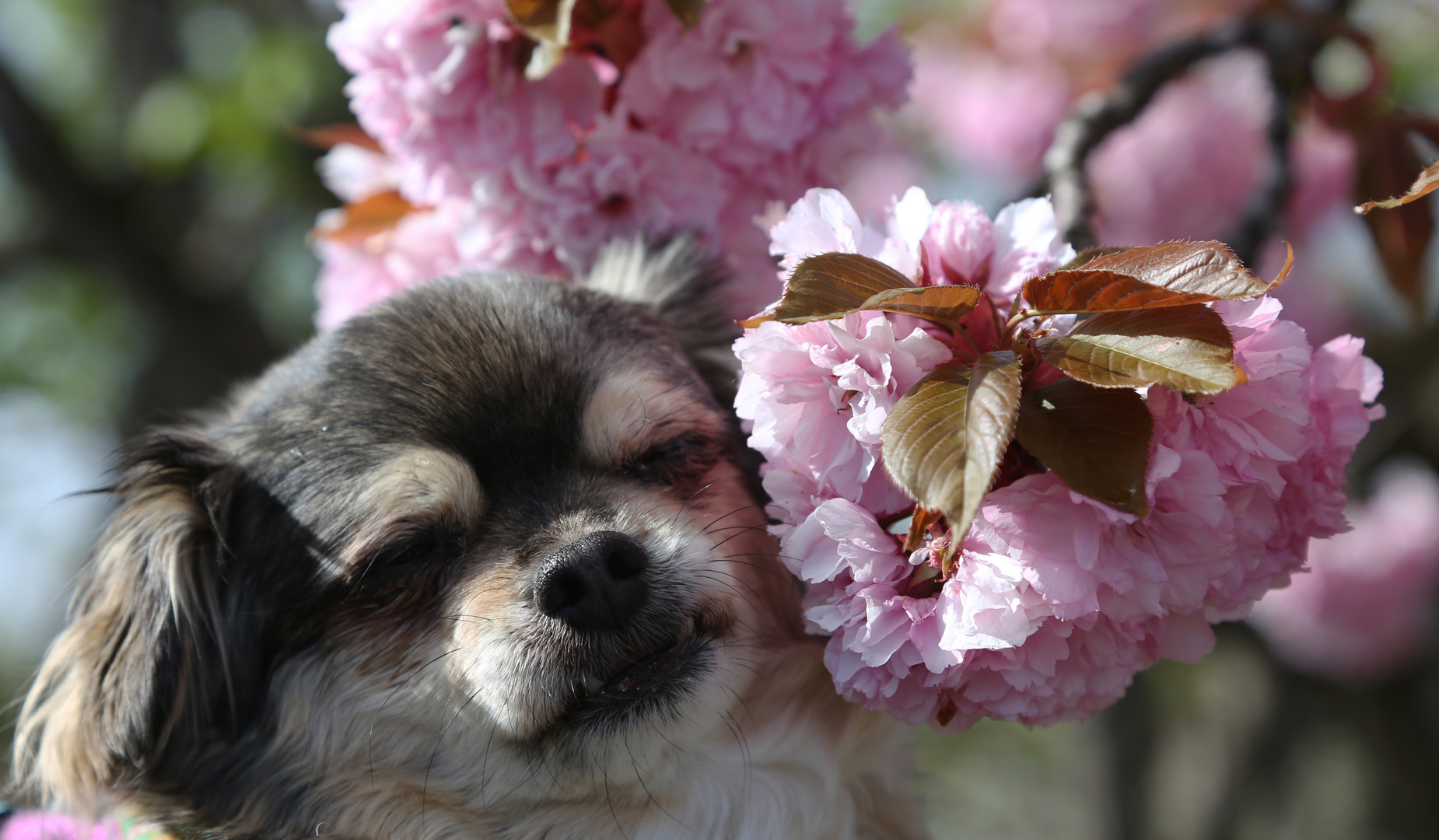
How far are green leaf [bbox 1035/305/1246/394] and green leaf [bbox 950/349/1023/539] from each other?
0.23ft

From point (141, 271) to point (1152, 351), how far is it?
6552mm

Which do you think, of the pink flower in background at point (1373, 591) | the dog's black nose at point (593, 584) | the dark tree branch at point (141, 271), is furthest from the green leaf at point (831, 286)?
the dark tree branch at point (141, 271)

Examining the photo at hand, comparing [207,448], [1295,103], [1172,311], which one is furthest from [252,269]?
[1172,311]

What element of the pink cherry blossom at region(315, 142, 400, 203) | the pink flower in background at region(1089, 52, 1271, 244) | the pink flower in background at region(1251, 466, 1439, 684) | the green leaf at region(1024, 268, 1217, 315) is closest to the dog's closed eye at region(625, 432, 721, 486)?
the green leaf at region(1024, 268, 1217, 315)

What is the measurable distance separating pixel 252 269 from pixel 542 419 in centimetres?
578

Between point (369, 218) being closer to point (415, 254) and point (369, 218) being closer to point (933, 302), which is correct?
point (415, 254)

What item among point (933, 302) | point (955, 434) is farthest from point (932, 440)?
point (933, 302)

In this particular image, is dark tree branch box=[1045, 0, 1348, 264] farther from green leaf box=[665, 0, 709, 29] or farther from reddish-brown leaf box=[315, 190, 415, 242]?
reddish-brown leaf box=[315, 190, 415, 242]

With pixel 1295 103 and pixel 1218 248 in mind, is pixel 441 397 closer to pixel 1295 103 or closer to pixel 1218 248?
pixel 1218 248

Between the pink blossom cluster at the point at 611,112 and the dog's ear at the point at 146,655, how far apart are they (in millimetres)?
716

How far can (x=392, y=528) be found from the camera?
64.8 inches

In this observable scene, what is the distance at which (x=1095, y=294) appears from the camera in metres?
Answer: 1.15

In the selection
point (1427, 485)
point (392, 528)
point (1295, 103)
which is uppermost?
point (392, 528)

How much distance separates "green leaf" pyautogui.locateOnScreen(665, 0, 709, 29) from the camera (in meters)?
1.73
